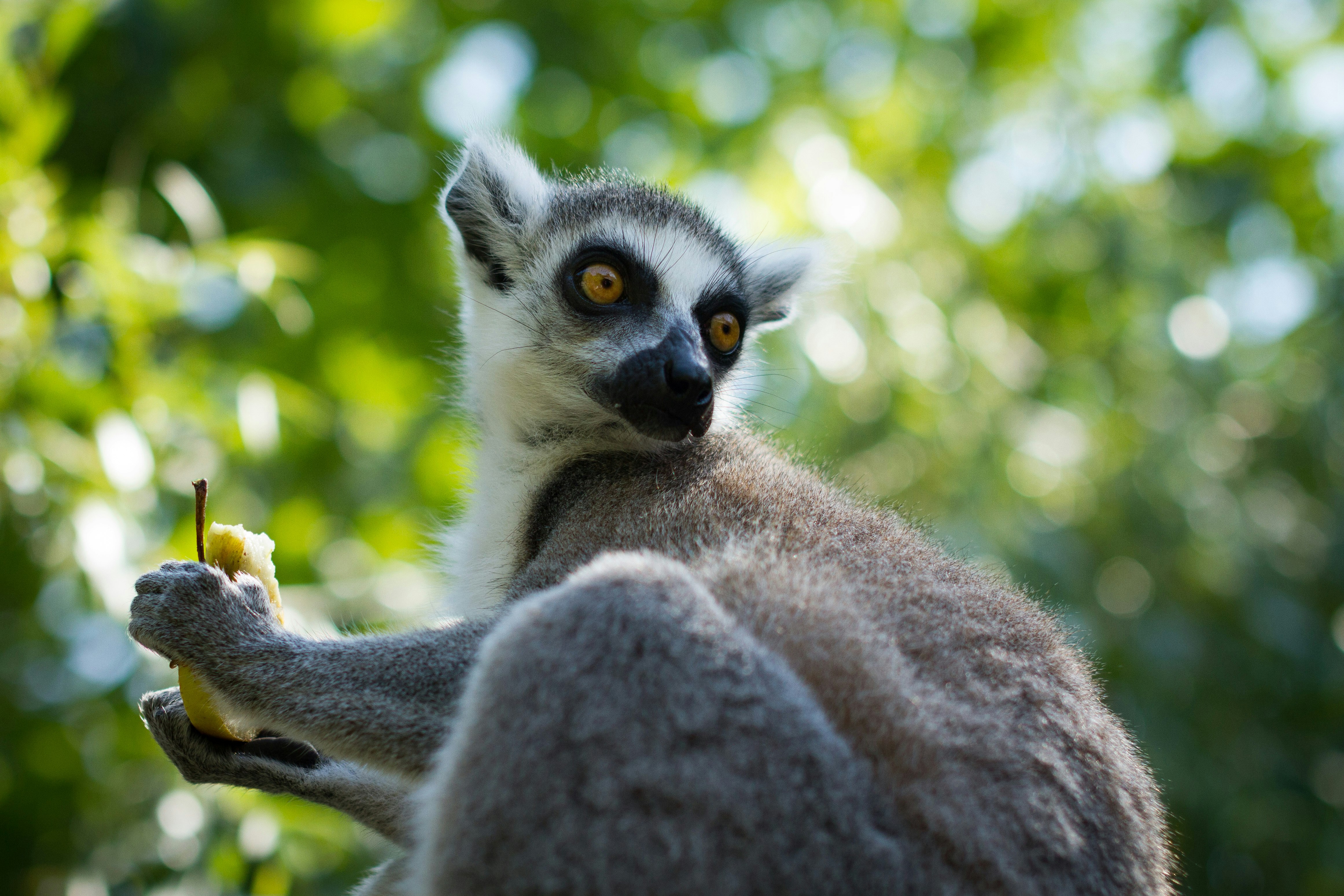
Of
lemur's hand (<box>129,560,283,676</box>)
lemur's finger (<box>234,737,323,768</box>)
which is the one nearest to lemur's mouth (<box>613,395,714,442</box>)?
lemur's hand (<box>129,560,283,676</box>)

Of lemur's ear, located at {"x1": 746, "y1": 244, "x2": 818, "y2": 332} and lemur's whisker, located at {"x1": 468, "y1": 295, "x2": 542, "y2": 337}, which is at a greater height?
lemur's ear, located at {"x1": 746, "y1": 244, "x2": 818, "y2": 332}

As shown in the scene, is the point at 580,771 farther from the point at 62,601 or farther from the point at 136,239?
the point at 136,239

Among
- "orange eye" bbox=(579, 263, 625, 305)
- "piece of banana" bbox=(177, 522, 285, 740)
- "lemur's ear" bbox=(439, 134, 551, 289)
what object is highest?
"orange eye" bbox=(579, 263, 625, 305)

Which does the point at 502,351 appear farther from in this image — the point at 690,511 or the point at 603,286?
the point at 690,511

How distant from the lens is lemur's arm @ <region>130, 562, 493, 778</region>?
8.07 feet

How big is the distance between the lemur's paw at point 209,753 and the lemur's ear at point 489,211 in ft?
6.78

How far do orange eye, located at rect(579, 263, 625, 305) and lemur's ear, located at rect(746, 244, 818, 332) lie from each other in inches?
35.0

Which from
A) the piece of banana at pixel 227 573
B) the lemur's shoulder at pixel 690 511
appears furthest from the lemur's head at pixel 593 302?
the piece of banana at pixel 227 573

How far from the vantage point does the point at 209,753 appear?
2.84m

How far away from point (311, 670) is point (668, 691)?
1.05m

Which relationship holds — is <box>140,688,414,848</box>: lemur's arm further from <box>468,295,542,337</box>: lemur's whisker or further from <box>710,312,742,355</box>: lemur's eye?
<box>710,312,742,355</box>: lemur's eye

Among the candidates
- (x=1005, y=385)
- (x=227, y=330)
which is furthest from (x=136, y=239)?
(x=1005, y=385)

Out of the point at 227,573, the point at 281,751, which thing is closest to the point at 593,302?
the point at 227,573

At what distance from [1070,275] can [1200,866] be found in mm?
3840
